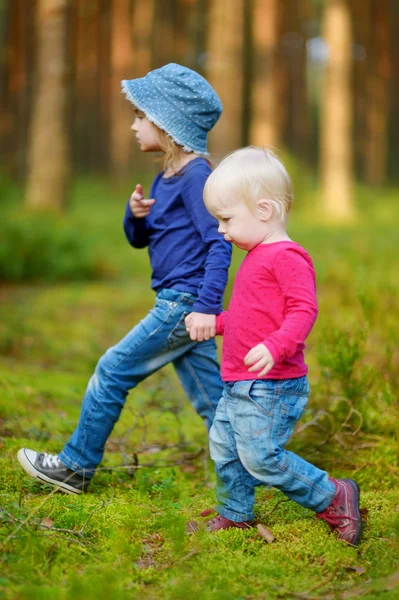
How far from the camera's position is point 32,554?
8.02 feet

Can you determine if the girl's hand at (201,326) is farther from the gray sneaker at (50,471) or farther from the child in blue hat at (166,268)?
the gray sneaker at (50,471)

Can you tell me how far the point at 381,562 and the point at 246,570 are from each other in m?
0.43

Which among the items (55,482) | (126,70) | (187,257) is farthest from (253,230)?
(126,70)

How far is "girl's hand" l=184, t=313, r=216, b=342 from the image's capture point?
310 cm

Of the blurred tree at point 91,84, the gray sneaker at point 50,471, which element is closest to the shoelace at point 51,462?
the gray sneaker at point 50,471

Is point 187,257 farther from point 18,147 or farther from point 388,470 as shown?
point 18,147

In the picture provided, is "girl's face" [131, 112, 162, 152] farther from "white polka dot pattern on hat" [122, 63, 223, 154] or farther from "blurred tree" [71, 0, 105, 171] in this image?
"blurred tree" [71, 0, 105, 171]

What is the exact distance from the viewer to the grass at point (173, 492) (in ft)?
8.17

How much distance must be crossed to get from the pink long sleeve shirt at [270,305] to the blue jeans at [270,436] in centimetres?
6

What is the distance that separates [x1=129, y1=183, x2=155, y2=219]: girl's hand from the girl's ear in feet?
2.53

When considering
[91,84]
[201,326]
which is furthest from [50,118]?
[91,84]

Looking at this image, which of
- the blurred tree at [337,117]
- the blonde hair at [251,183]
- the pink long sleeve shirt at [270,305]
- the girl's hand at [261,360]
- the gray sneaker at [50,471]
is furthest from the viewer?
the blurred tree at [337,117]

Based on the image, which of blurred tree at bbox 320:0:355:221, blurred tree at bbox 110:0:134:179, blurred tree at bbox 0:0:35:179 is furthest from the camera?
blurred tree at bbox 0:0:35:179

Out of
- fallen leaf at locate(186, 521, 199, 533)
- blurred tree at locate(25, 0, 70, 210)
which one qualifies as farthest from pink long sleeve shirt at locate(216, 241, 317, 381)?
blurred tree at locate(25, 0, 70, 210)
